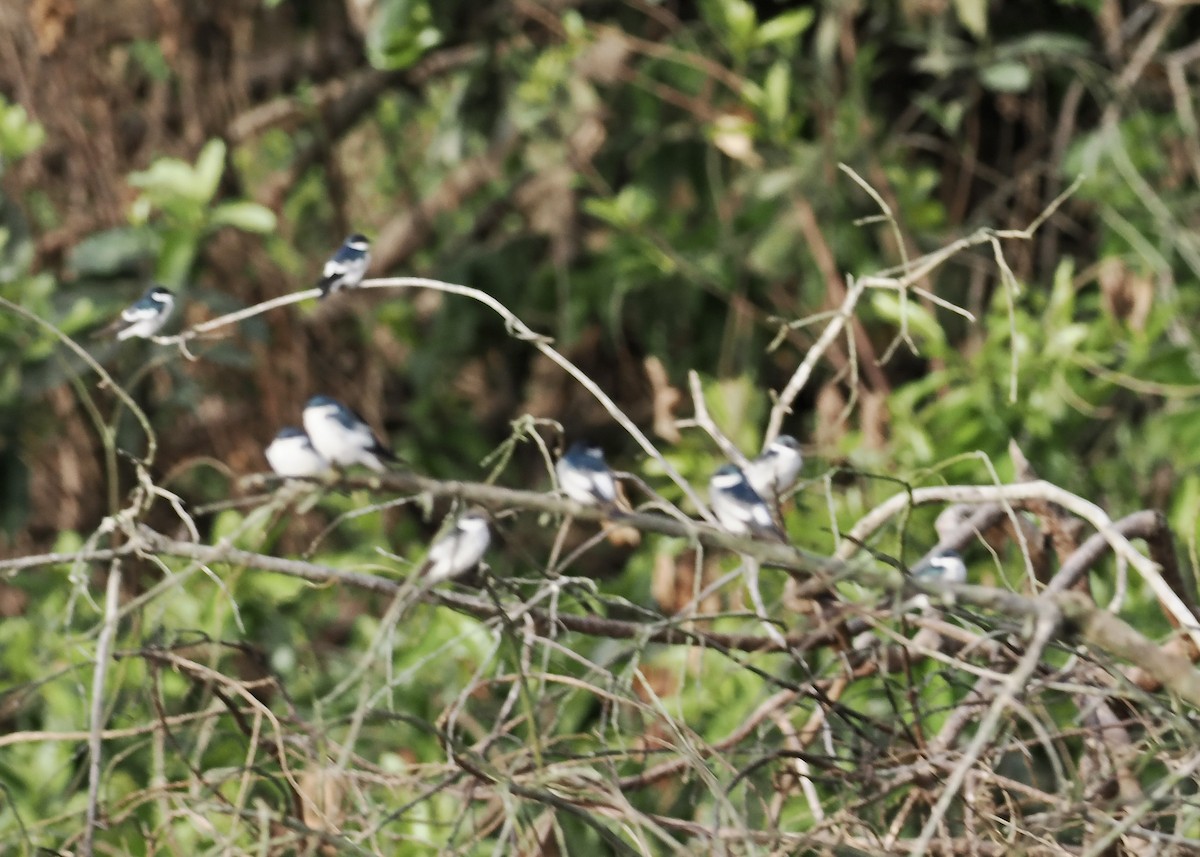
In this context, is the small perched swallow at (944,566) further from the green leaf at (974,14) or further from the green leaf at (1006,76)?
the green leaf at (1006,76)

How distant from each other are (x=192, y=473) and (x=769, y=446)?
3.44 m

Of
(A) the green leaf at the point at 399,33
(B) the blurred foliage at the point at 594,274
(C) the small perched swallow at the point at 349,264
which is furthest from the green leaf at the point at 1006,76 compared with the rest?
(C) the small perched swallow at the point at 349,264

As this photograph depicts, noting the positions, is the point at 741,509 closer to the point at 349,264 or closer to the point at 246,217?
the point at 349,264

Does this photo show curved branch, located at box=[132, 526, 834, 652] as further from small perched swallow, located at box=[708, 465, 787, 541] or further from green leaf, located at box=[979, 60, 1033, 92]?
green leaf, located at box=[979, 60, 1033, 92]

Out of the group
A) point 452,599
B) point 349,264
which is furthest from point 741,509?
point 349,264

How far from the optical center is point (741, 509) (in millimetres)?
2586

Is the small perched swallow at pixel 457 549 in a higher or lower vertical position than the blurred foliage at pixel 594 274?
higher

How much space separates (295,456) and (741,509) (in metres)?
0.69

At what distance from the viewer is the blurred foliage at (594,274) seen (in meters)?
4.13

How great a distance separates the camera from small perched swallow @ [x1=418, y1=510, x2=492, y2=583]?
1.90 metres

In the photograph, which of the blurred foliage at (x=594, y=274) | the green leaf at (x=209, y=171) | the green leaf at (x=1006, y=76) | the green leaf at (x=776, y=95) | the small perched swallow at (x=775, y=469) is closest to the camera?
the small perched swallow at (x=775, y=469)

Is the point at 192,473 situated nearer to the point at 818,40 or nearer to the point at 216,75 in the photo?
the point at 216,75

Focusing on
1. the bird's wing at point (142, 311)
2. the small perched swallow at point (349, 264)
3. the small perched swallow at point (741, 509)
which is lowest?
the bird's wing at point (142, 311)

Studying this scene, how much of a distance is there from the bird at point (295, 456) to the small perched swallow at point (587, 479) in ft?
1.16
